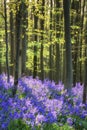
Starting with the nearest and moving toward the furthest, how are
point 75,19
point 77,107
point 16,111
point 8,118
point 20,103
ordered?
point 8,118 → point 16,111 → point 20,103 → point 77,107 → point 75,19

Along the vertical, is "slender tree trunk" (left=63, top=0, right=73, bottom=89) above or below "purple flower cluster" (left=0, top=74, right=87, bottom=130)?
above

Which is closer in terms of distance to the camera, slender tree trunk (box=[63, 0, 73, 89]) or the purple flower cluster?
the purple flower cluster

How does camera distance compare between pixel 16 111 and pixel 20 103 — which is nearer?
pixel 16 111

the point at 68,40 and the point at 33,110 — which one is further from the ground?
the point at 68,40

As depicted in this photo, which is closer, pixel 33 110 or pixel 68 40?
pixel 33 110

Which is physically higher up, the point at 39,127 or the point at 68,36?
the point at 68,36

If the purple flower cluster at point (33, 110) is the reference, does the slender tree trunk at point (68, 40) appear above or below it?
above

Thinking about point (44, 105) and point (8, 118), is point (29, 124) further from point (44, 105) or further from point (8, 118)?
point (44, 105)

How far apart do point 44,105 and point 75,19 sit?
1424 centimetres

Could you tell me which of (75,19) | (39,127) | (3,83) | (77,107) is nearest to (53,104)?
(77,107)

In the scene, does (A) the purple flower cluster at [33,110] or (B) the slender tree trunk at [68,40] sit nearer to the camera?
(A) the purple flower cluster at [33,110]

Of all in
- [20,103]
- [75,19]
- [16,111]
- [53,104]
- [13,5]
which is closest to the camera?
[16,111]

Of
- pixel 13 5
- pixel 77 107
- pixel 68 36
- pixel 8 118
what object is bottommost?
pixel 77 107

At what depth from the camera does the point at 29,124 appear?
661 centimetres
